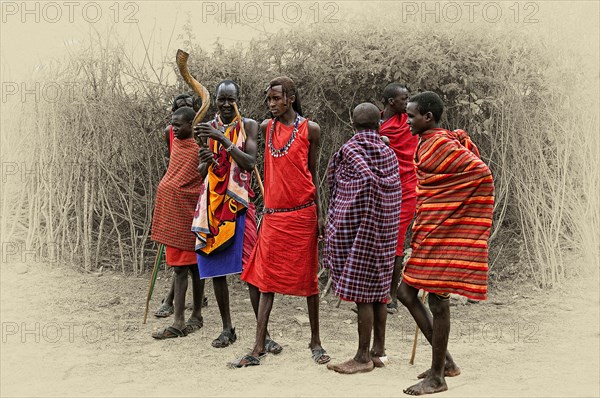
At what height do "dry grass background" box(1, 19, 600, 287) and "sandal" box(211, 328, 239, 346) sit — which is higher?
"dry grass background" box(1, 19, 600, 287)

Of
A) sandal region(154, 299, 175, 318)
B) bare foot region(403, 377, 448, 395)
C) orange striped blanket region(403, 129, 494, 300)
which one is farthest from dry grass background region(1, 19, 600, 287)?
bare foot region(403, 377, 448, 395)

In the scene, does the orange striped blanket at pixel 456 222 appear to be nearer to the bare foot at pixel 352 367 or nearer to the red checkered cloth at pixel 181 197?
the bare foot at pixel 352 367

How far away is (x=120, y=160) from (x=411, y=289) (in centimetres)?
440

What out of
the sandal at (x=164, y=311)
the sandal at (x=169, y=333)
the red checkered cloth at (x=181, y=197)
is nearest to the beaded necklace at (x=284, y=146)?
the red checkered cloth at (x=181, y=197)

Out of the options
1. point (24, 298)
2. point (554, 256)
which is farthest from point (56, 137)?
point (554, 256)

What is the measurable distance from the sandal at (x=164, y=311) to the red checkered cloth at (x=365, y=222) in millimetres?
2174

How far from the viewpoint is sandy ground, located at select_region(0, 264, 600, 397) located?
447 centimetres

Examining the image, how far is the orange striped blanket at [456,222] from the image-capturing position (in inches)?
162

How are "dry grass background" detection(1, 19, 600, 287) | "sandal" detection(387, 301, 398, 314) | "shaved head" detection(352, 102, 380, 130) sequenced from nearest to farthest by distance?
"shaved head" detection(352, 102, 380, 130) < "sandal" detection(387, 301, 398, 314) < "dry grass background" detection(1, 19, 600, 287)

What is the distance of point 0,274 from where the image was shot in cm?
725

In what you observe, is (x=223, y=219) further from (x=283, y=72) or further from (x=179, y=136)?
(x=283, y=72)

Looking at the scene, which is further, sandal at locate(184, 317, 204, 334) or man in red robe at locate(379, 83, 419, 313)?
man in red robe at locate(379, 83, 419, 313)

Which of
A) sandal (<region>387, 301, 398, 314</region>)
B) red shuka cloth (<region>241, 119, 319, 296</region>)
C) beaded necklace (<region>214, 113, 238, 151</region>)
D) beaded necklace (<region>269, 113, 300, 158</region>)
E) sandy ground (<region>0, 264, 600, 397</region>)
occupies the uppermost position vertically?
beaded necklace (<region>214, 113, 238, 151</region>)

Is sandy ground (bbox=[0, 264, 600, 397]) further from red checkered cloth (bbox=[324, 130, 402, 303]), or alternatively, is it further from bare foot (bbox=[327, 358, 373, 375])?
red checkered cloth (bbox=[324, 130, 402, 303])
